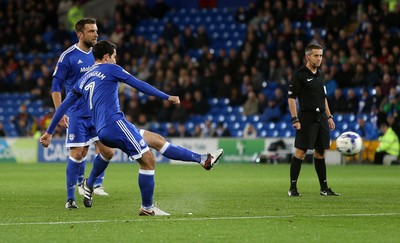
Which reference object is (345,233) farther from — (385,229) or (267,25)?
(267,25)

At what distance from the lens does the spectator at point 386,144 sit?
82.4 feet

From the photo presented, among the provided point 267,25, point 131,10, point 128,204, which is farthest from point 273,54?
point 128,204

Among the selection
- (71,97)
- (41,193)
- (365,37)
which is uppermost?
(365,37)

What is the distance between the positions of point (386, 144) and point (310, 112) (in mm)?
12120

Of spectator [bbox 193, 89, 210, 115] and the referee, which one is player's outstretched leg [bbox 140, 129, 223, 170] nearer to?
the referee

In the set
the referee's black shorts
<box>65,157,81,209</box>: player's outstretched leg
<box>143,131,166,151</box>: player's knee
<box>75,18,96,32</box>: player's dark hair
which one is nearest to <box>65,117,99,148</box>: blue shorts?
<box>65,157,81,209</box>: player's outstretched leg

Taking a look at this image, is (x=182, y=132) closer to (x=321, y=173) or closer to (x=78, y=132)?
(x=321, y=173)

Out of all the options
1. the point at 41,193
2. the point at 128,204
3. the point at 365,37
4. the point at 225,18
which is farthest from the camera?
the point at 225,18

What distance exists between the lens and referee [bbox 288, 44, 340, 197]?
1359 cm

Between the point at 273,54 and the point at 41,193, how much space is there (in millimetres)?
16495

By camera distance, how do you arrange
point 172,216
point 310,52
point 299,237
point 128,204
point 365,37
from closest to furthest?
point 299,237 < point 172,216 < point 128,204 < point 310,52 < point 365,37

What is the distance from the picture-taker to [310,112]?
45.1ft

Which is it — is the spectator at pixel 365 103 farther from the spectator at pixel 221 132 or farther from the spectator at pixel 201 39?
the spectator at pixel 201 39

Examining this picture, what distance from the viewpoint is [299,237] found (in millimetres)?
8391
